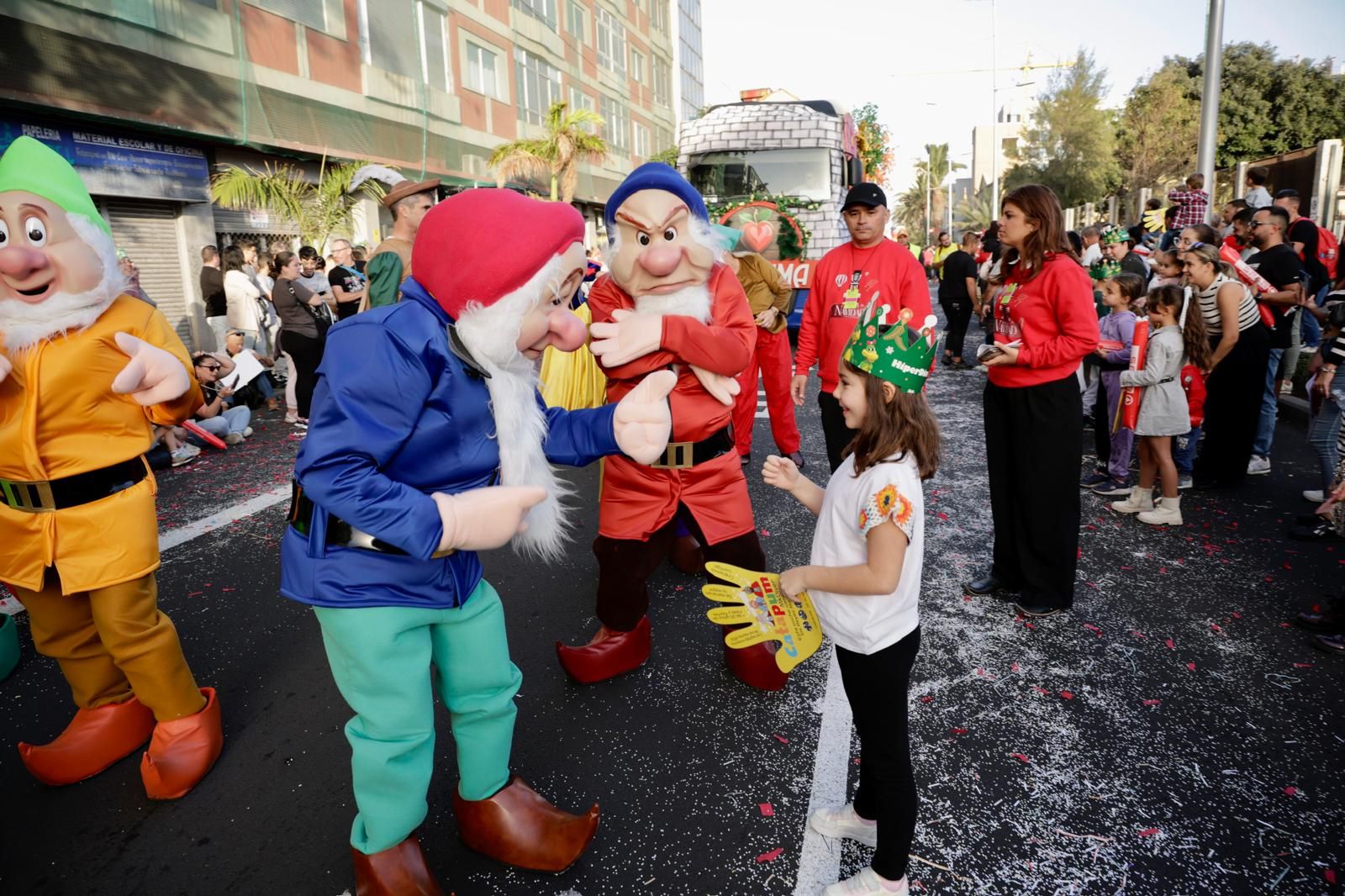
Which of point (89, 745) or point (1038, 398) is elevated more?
point (1038, 398)

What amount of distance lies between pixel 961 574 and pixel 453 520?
10.8 ft

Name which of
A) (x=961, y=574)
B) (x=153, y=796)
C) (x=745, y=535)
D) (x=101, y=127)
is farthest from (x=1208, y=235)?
(x=101, y=127)

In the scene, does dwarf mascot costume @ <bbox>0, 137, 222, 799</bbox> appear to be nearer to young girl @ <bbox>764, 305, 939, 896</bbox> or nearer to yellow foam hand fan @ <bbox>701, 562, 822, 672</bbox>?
yellow foam hand fan @ <bbox>701, 562, 822, 672</bbox>

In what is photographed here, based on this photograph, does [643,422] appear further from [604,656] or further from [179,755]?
[179,755]

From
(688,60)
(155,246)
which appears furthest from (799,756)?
(688,60)

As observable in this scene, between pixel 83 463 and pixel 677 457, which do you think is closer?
pixel 83 463

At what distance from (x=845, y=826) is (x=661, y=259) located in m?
1.99

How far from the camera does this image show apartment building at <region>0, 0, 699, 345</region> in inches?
414

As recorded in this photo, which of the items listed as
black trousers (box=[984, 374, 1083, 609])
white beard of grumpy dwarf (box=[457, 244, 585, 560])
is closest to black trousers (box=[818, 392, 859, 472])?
black trousers (box=[984, 374, 1083, 609])

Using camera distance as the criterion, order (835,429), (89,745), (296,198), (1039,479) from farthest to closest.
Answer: (296,198) < (835,429) < (1039,479) < (89,745)

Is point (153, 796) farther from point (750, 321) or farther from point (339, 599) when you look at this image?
point (750, 321)

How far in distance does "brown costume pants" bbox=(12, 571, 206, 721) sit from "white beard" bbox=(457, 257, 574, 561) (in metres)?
1.36

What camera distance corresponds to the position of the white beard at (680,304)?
10.1 ft

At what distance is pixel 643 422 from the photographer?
2.37 m
